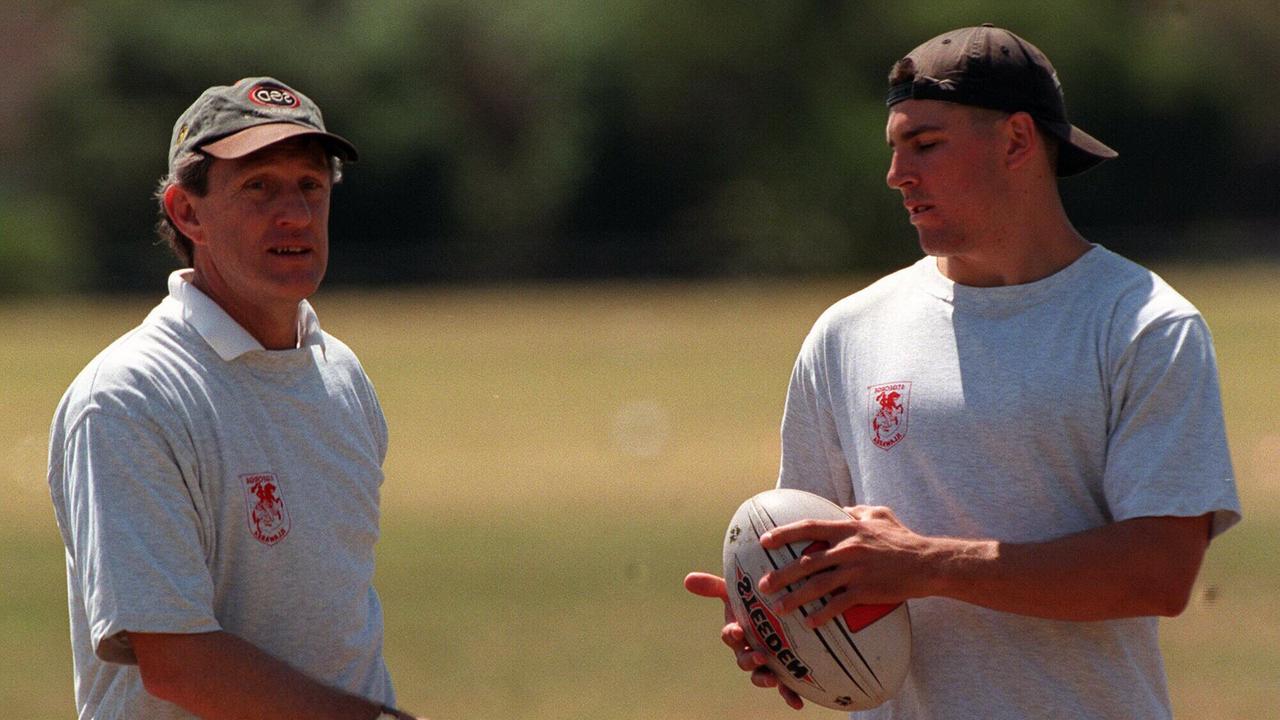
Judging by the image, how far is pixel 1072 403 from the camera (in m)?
3.99

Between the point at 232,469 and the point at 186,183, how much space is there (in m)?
0.71

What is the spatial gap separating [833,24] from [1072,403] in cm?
6719

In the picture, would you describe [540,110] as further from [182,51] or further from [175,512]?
[175,512]

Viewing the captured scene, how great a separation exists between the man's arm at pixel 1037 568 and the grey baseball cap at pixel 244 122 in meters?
1.54

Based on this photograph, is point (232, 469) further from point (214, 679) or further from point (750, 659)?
point (750, 659)

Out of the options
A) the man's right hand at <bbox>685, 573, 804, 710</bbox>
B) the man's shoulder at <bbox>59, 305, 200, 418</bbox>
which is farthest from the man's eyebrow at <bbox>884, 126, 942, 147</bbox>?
the man's shoulder at <bbox>59, 305, 200, 418</bbox>

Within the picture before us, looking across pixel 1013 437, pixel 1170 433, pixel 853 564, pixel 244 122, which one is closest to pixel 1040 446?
pixel 1013 437

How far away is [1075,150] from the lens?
425cm

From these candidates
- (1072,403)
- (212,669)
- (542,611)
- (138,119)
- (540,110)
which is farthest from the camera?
(540,110)

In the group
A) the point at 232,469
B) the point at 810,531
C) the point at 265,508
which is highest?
the point at 232,469

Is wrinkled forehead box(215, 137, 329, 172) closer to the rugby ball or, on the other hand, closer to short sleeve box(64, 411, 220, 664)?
short sleeve box(64, 411, 220, 664)

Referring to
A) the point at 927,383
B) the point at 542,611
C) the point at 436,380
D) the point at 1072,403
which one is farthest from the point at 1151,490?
the point at 436,380

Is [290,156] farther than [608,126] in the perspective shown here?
No

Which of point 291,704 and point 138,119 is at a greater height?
point 291,704
